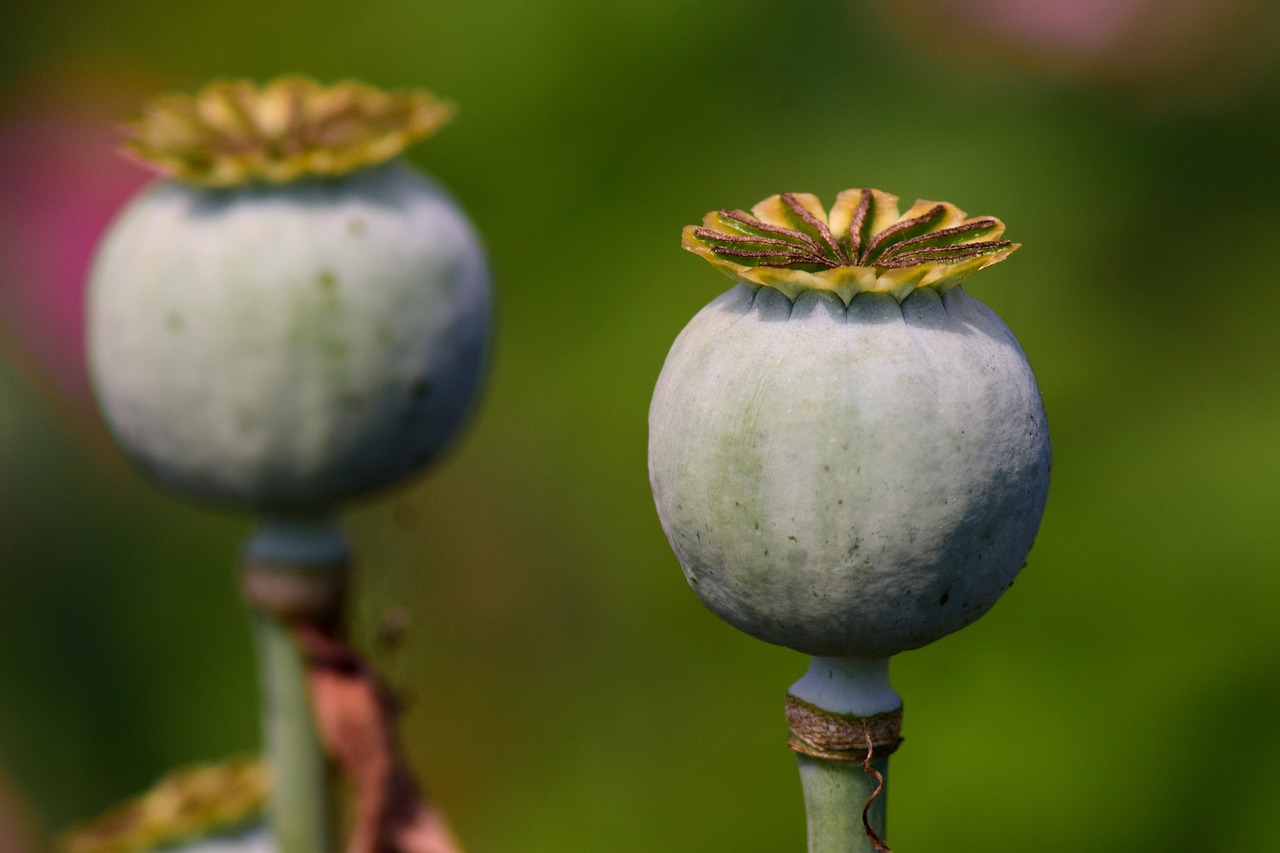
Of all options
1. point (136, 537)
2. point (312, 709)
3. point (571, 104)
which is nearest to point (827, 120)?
point (571, 104)

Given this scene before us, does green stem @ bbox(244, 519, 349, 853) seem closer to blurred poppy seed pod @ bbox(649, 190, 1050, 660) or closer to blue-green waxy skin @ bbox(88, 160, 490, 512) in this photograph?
blue-green waxy skin @ bbox(88, 160, 490, 512)

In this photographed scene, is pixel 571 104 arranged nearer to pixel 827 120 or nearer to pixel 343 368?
pixel 827 120

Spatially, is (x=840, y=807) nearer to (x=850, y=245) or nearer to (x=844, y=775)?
(x=844, y=775)

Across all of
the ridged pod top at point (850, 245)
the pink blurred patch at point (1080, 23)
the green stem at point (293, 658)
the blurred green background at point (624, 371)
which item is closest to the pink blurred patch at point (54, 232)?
the blurred green background at point (624, 371)

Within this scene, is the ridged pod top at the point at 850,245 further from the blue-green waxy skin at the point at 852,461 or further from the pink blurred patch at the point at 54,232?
the pink blurred patch at the point at 54,232

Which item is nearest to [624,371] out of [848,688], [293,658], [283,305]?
[293,658]
